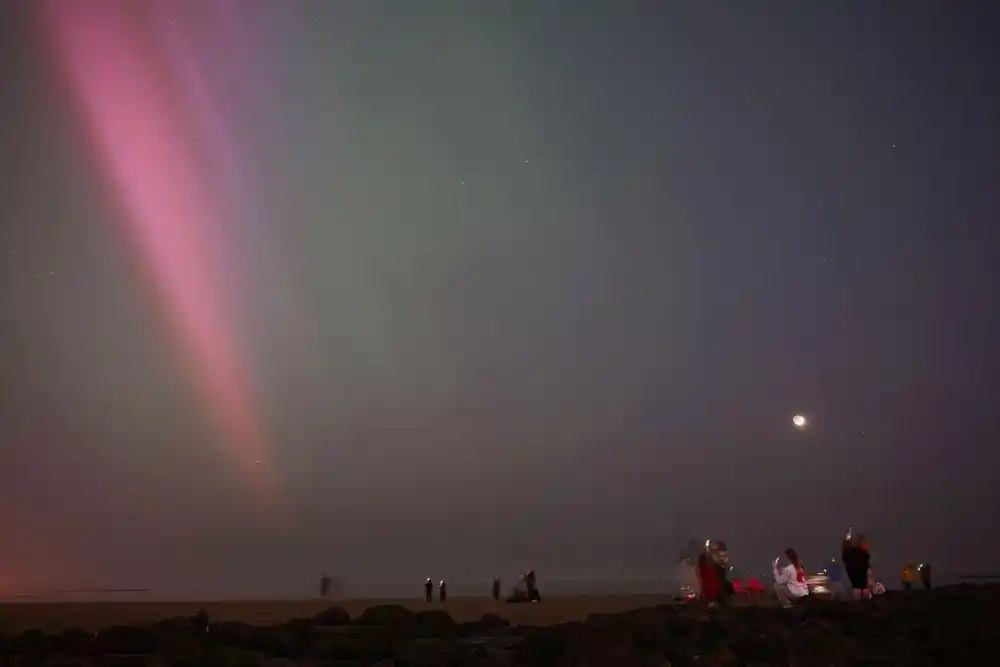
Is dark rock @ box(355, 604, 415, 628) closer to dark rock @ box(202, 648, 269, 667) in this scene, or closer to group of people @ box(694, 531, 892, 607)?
dark rock @ box(202, 648, 269, 667)

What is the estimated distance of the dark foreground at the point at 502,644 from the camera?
209 inches

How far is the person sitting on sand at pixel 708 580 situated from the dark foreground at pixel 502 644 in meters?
7.98

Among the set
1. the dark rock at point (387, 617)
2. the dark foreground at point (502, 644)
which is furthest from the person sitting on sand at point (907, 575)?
the dark rock at point (387, 617)

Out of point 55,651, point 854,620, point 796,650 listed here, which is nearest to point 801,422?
point 854,620

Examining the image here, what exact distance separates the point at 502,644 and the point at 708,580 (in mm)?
11541

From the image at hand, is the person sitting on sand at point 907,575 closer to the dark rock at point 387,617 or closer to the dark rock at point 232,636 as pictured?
the dark rock at point 387,617

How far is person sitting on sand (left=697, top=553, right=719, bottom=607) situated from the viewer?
1738 centimetres

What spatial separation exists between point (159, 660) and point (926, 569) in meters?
28.2

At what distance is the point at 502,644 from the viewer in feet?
23.3

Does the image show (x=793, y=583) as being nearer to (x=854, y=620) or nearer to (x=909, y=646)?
(x=854, y=620)

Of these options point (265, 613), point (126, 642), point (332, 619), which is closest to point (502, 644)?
point (332, 619)

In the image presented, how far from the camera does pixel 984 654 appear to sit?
21.9 feet

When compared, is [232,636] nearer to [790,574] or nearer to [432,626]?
[432,626]

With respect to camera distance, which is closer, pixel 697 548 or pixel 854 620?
pixel 854 620
